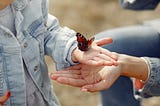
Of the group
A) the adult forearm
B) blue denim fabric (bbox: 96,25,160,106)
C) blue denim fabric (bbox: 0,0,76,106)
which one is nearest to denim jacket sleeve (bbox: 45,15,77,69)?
blue denim fabric (bbox: 0,0,76,106)

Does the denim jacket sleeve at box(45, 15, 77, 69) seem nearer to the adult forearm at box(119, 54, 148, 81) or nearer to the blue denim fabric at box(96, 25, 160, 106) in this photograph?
the adult forearm at box(119, 54, 148, 81)

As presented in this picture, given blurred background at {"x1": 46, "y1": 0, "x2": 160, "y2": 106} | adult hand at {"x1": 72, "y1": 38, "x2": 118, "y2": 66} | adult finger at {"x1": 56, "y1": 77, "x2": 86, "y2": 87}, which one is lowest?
adult finger at {"x1": 56, "y1": 77, "x2": 86, "y2": 87}

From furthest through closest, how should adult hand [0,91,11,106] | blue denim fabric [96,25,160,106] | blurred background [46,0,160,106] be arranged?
blurred background [46,0,160,106]
blue denim fabric [96,25,160,106]
adult hand [0,91,11,106]

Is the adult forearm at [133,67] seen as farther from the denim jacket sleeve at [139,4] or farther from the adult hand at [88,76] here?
the denim jacket sleeve at [139,4]

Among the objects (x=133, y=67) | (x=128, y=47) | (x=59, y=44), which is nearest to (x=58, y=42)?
(x=59, y=44)

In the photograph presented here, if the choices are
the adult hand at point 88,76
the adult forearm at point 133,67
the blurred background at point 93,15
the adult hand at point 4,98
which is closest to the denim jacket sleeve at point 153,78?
the adult forearm at point 133,67

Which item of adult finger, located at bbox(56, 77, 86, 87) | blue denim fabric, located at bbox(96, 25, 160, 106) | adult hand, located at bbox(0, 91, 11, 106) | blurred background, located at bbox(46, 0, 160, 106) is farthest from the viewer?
blurred background, located at bbox(46, 0, 160, 106)

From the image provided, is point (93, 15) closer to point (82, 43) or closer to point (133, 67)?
point (133, 67)
